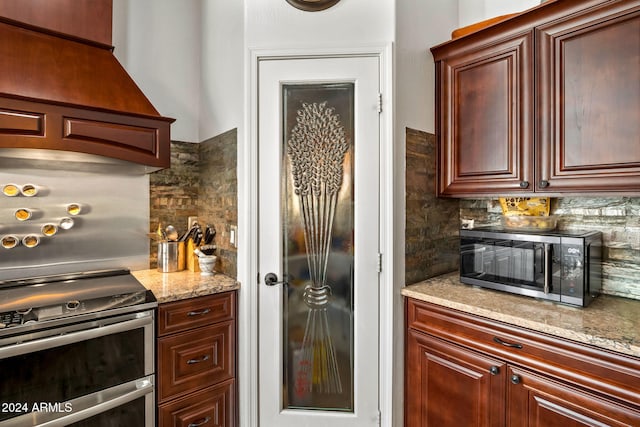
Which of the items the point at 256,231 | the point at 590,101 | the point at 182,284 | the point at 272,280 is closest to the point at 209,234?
the point at 182,284

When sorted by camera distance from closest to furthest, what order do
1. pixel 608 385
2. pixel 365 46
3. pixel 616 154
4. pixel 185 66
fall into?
pixel 608 385, pixel 616 154, pixel 365 46, pixel 185 66

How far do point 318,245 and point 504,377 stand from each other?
3.45 ft

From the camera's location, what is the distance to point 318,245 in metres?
1.84

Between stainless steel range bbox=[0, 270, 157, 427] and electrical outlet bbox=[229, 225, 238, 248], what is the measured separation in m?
0.51

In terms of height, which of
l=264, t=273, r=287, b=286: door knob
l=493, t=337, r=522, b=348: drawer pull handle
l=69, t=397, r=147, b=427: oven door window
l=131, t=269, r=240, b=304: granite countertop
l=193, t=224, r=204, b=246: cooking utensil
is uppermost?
l=193, t=224, r=204, b=246: cooking utensil

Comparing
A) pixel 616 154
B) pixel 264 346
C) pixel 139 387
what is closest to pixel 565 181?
pixel 616 154

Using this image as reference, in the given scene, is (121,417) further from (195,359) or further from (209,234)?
(209,234)

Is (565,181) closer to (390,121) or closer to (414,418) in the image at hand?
(390,121)

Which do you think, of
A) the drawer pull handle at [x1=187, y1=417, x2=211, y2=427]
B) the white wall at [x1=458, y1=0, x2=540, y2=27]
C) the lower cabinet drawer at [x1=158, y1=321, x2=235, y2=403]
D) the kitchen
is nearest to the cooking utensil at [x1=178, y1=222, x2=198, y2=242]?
the kitchen

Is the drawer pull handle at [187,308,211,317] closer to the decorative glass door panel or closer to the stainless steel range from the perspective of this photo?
the stainless steel range

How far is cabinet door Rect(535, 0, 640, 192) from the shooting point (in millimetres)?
1404

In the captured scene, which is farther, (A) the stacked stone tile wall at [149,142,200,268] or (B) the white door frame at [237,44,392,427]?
(A) the stacked stone tile wall at [149,142,200,268]

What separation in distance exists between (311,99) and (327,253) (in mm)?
852

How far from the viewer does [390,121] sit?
1741 mm
